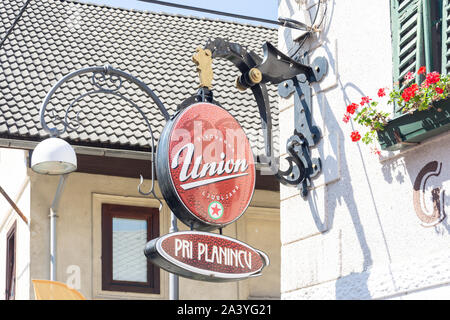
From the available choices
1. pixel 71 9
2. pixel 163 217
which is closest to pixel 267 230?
pixel 163 217

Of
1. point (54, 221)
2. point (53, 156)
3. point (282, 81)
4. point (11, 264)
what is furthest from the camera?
point (11, 264)

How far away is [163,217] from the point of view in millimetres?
15281

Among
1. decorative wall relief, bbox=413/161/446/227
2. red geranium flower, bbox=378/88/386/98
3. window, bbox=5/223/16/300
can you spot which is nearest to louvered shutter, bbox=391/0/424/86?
red geranium flower, bbox=378/88/386/98

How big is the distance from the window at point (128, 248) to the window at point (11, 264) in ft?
5.10

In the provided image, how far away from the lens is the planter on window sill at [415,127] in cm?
706

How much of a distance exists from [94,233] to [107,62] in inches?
110

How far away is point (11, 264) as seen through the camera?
1573 centimetres

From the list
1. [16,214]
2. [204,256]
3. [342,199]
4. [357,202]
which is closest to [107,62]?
[16,214]

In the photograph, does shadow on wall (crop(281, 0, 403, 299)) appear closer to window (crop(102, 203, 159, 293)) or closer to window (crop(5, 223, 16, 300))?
window (crop(102, 203, 159, 293))

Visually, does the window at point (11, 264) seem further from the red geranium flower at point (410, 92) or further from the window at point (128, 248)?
the red geranium flower at point (410, 92)

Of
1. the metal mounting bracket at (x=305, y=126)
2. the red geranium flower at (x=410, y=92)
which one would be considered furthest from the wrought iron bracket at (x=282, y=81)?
the red geranium flower at (x=410, y=92)

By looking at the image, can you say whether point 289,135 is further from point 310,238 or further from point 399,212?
point 399,212

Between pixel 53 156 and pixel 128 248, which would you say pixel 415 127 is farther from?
pixel 128 248

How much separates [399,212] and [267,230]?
27.2 feet
